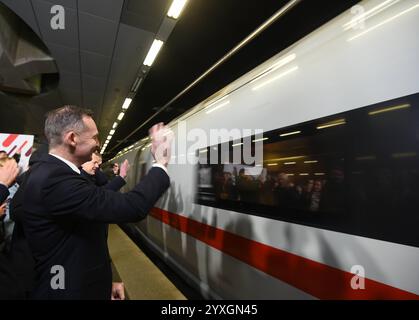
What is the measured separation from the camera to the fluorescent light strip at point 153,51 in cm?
516

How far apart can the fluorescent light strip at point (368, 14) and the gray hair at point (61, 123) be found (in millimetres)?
1791

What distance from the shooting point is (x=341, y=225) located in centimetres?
171

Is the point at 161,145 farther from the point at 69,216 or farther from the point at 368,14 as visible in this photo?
the point at 368,14

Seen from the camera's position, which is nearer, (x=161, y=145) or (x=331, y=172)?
(x=161, y=145)

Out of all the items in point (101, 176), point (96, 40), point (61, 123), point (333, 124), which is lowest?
point (101, 176)

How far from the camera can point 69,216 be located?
1.23 meters

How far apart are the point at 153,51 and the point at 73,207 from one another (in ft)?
16.3

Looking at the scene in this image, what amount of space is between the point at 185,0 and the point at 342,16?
2.46m

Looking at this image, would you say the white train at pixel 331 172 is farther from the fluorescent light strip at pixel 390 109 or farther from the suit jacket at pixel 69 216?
the suit jacket at pixel 69 216

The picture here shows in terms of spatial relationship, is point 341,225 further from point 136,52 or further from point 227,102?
point 136,52

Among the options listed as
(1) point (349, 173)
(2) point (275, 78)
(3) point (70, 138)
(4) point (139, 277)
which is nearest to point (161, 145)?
(3) point (70, 138)

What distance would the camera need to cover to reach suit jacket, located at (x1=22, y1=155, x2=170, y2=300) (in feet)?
3.94

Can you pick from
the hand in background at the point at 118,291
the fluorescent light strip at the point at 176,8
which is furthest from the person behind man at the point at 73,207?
the fluorescent light strip at the point at 176,8
